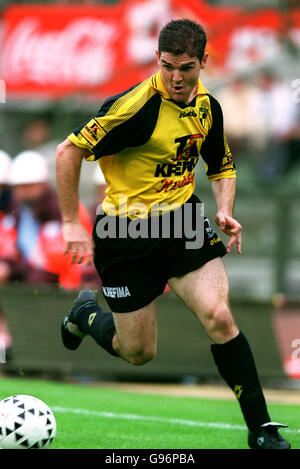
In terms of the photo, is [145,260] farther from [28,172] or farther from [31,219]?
[28,172]

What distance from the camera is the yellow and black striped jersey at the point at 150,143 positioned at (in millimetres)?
5707

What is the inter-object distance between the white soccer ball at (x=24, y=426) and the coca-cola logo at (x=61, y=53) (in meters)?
11.2

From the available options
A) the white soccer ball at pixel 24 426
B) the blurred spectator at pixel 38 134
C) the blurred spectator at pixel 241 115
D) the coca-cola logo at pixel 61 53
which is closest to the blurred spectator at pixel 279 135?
the blurred spectator at pixel 241 115

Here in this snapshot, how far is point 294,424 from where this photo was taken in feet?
23.5

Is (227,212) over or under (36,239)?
over

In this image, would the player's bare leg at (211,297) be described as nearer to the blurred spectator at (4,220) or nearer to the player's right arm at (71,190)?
the player's right arm at (71,190)

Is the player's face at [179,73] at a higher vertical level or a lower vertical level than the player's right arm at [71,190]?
higher

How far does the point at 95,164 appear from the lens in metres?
14.9

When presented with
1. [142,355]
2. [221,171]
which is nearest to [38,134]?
[221,171]

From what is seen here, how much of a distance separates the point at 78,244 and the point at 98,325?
4.17 ft
